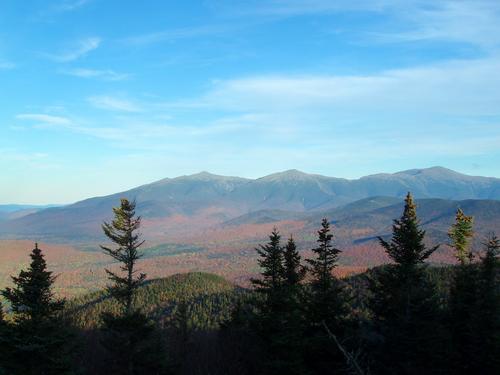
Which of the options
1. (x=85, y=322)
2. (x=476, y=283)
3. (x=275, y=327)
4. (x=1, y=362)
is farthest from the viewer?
(x=85, y=322)

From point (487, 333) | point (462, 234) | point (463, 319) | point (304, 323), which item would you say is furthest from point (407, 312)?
point (462, 234)

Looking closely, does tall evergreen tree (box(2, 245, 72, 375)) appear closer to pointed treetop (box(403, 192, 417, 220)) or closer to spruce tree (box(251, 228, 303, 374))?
spruce tree (box(251, 228, 303, 374))

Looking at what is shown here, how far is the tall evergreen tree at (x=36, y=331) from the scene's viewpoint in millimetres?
27562

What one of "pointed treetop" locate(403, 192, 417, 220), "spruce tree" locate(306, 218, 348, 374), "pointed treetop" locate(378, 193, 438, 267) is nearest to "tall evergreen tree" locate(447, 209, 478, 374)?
"pointed treetop" locate(378, 193, 438, 267)

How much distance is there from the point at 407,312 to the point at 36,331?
25911mm

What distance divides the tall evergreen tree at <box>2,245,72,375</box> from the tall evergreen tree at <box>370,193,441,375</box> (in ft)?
75.5

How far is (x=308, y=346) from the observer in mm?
32844

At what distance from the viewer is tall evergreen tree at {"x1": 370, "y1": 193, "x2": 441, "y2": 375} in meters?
33.4

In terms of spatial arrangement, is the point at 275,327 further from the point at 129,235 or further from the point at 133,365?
the point at 129,235

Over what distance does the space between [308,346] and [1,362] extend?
2001 cm

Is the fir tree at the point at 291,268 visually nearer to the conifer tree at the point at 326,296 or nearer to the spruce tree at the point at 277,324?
the spruce tree at the point at 277,324

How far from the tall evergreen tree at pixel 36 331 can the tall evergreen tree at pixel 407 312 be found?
2301cm

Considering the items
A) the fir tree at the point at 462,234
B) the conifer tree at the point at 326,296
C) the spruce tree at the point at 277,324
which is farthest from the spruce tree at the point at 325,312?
the fir tree at the point at 462,234

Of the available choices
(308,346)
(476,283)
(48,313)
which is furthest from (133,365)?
(476,283)
